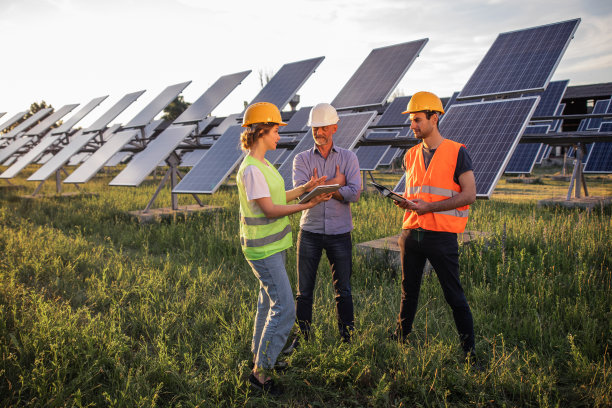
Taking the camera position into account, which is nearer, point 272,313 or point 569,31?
point 272,313

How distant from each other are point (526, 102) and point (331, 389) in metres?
5.52

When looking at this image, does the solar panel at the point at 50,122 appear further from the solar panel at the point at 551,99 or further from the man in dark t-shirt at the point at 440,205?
the solar panel at the point at 551,99

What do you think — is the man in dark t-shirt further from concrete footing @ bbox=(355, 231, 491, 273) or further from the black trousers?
concrete footing @ bbox=(355, 231, 491, 273)

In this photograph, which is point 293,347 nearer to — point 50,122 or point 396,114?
point 396,114

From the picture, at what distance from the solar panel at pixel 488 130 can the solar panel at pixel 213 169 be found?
13.6 ft

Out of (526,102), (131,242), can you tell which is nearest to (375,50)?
(526,102)

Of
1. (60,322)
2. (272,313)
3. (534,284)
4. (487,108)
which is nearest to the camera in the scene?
(272,313)

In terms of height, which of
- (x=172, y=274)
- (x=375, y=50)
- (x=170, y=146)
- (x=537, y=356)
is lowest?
(x=537, y=356)

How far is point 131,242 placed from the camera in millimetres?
8219

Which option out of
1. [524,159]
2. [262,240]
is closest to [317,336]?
[262,240]

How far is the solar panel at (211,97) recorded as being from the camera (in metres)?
10.7

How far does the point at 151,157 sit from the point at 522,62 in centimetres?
826

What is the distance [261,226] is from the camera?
305cm

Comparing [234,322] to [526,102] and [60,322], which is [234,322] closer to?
[60,322]
